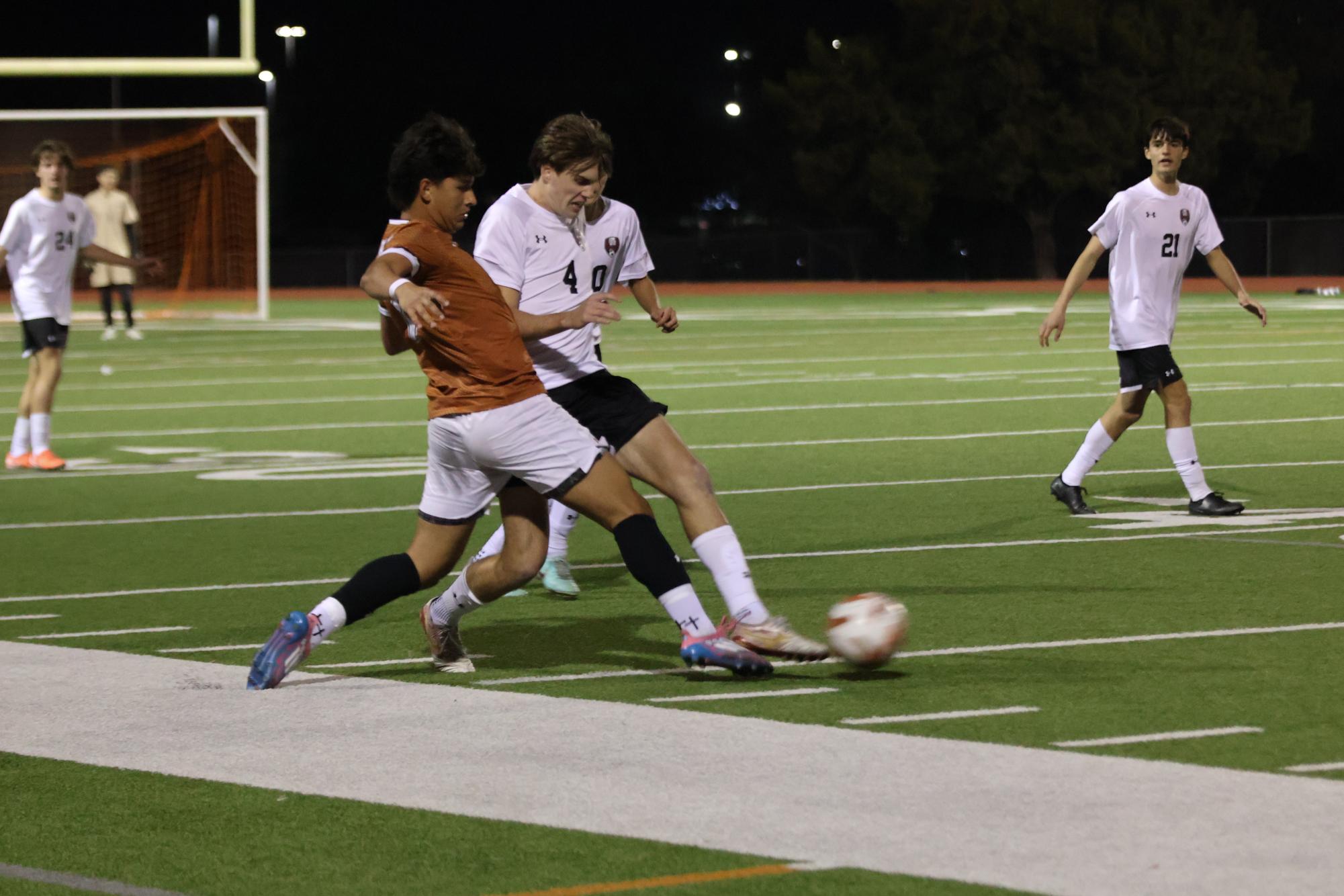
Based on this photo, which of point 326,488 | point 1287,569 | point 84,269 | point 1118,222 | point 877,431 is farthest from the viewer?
point 84,269

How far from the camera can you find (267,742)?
21.1 feet

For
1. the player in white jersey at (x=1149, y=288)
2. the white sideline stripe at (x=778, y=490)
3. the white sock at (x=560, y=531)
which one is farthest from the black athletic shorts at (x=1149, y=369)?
the white sock at (x=560, y=531)

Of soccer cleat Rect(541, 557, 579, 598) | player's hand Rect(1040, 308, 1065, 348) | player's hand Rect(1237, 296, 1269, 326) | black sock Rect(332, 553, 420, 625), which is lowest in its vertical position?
soccer cleat Rect(541, 557, 579, 598)

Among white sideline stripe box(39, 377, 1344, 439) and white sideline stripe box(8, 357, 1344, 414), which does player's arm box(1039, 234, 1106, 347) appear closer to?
white sideline stripe box(39, 377, 1344, 439)

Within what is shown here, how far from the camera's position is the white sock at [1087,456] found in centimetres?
1176

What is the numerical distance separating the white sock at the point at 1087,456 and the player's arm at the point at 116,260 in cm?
655

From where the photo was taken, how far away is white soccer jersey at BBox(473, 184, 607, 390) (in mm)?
8195

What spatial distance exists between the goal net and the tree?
34058mm

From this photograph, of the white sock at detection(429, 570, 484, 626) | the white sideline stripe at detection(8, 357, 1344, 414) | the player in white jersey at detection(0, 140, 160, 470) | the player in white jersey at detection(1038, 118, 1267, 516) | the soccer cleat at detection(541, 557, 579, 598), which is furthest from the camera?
the white sideline stripe at detection(8, 357, 1344, 414)

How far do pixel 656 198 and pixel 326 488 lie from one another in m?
66.3

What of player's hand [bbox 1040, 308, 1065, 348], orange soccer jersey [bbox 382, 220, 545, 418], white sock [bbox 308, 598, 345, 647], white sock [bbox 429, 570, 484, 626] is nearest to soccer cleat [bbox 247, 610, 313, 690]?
white sock [bbox 308, 598, 345, 647]

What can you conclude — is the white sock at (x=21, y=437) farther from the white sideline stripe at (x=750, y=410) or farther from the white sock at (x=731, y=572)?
the white sock at (x=731, y=572)

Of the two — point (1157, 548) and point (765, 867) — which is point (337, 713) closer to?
point (765, 867)

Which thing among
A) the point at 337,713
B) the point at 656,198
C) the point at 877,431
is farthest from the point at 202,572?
the point at 656,198
